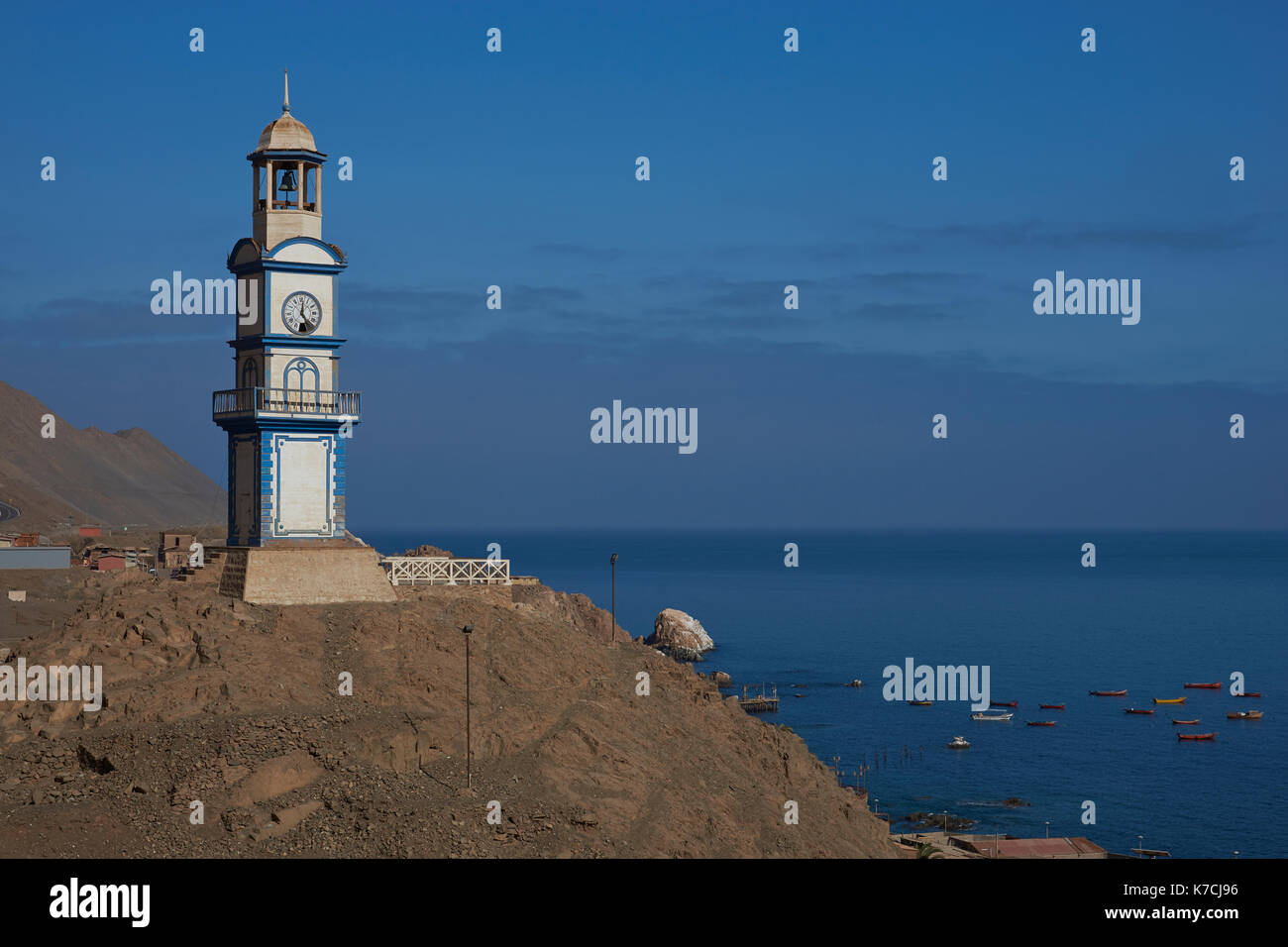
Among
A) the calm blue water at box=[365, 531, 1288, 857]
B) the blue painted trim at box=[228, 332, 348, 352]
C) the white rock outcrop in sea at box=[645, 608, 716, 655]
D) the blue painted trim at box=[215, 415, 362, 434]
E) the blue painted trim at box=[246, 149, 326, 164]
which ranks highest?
the blue painted trim at box=[246, 149, 326, 164]

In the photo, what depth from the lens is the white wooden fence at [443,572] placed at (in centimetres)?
4538

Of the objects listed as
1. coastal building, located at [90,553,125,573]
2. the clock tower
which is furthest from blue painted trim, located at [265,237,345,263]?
coastal building, located at [90,553,125,573]

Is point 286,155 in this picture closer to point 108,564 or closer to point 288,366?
point 288,366

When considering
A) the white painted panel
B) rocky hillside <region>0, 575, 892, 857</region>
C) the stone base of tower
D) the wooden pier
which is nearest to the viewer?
rocky hillside <region>0, 575, 892, 857</region>

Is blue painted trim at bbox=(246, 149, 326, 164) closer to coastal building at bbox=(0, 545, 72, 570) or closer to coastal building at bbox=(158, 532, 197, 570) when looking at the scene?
coastal building at bbox=(158, 532, 197, 570)

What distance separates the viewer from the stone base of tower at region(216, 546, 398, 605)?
140ft

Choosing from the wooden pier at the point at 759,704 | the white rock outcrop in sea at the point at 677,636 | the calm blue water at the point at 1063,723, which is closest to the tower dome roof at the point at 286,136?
the calm blue water at the point at 1063,723

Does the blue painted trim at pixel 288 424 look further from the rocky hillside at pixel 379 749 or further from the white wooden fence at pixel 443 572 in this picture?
the rocky hillside at pixel 379 749

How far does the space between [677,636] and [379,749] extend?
99.9m

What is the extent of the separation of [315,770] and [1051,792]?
55.2 meters

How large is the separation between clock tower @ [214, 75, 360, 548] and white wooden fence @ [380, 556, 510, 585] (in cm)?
205

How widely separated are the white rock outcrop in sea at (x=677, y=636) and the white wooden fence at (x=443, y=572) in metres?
87.5

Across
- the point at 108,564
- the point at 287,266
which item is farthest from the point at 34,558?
the point at 287,266

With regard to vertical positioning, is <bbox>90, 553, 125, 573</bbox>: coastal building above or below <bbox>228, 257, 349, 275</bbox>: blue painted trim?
below
